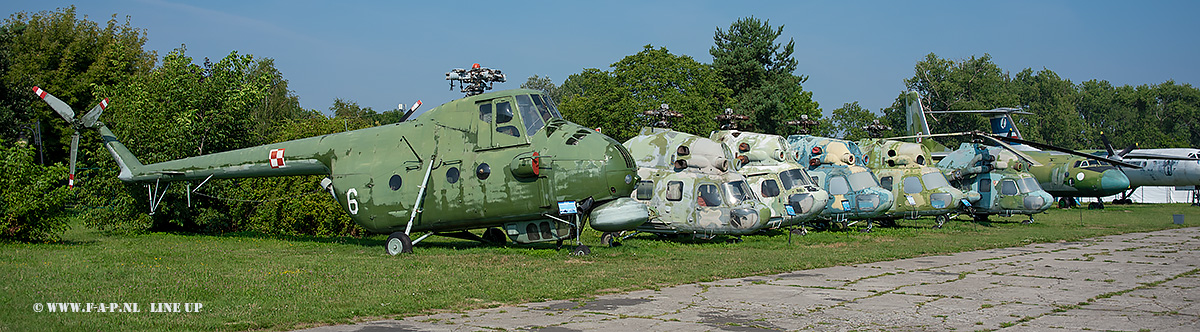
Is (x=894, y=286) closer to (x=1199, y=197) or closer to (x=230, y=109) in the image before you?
(x=230, y=109)

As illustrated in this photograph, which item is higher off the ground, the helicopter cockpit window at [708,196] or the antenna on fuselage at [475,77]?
the antenna on fuselage at [475,77]

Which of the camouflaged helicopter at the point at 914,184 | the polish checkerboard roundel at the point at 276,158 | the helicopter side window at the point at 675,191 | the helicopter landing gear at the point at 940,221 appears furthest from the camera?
the helicopter landing gear at the point at 940,221

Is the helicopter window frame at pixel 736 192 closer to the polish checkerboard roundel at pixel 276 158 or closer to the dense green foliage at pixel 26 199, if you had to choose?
the polish checkerboard roundel at pixel 276 158

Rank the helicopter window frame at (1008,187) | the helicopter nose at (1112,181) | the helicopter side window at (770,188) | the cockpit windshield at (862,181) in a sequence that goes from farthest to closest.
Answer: the helicopter nose at (1112,181)
the helicopter window frame at (1008,187)
the cockpit windshield at (862,181)
the helicopter side window at (770,188)

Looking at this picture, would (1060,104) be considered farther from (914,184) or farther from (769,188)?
(769,188)

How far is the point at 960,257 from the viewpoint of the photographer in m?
16.9

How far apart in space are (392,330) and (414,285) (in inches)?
127

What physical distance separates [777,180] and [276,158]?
1217 centimetres

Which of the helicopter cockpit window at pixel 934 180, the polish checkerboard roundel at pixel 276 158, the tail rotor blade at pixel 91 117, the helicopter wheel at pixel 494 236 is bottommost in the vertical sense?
the helicopter wheel at pixel 494 236

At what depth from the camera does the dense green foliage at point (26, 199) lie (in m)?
17.1

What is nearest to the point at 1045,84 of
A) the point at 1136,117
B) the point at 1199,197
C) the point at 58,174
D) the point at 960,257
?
the point at 1136,117

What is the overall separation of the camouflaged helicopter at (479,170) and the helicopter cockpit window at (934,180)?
14.5m

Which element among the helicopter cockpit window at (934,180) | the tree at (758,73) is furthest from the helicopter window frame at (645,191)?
the tree at (758,73)

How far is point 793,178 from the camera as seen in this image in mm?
22406
